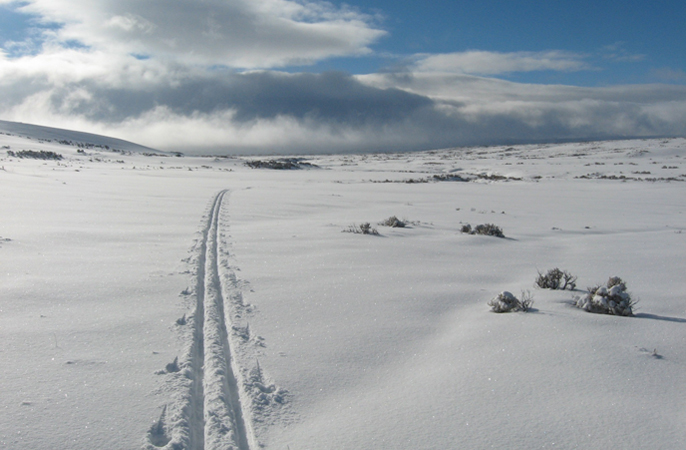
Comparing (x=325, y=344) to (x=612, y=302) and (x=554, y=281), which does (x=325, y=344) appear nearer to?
(x=612, y=302)

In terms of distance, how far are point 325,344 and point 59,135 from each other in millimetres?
61785

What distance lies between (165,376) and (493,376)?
7.27ft

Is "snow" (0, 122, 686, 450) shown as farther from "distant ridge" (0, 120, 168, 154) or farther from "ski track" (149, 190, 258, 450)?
"distant ridge" (0, 120, 168, 154)

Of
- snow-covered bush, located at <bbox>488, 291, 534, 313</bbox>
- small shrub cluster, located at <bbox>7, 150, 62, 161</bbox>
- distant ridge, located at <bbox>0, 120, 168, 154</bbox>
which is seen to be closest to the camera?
snow-covered bush, located at <bbox>488, 291, 534, 313</bbox>

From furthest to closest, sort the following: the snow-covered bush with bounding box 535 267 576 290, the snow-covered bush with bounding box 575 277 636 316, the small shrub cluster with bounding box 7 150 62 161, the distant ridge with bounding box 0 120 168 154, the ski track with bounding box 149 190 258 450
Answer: the distant ridge with bounding box 0 120 168 154 → the small shrub cluster with bounding box 7 150 62 161 → the snow-covered bush with bounding box 535 267 576 290 → the snow-covered bush with bounding box 575 277 636 316 → the ski track with bounding box 149 190 258 450

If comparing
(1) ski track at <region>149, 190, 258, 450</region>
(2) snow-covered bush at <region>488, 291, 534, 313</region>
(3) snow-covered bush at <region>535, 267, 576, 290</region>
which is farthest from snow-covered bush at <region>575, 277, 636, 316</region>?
(1) ski track at <region>149, 190, 258, 450</region>

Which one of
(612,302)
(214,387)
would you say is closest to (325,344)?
(214,387)

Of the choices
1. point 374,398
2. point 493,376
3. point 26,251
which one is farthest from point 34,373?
point 26,251

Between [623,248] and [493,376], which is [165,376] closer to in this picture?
[493,376]

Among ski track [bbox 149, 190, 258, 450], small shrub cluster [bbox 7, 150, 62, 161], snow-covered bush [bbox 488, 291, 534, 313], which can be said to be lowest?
ski track [bbox 149, 190, 258, 450]

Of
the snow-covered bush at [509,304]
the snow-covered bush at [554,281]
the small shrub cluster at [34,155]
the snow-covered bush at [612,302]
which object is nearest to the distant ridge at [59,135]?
the small shrub cluster at [34,155]

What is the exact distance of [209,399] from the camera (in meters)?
2.97

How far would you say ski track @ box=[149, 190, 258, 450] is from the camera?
258cm

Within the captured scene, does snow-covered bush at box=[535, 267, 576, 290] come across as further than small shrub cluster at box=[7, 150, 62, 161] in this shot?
No
